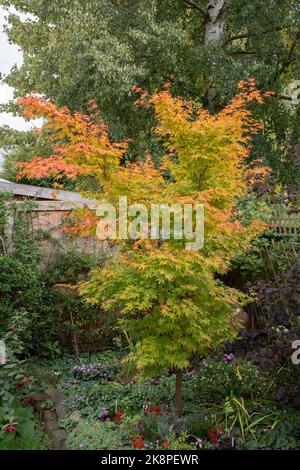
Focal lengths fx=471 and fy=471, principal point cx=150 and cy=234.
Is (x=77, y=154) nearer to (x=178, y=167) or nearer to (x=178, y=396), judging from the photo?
(x=178, y=167)

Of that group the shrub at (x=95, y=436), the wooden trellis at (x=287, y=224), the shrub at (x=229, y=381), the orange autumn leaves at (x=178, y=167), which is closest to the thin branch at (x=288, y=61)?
the wooden trellis at (x=287, y=224)

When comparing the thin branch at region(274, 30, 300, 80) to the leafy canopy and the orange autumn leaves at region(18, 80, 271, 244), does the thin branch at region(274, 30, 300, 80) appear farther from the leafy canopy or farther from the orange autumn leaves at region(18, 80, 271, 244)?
the leafy canopy

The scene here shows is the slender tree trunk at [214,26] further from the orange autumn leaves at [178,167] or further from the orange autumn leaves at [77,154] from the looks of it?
the orange autumn leaves at [77,154]

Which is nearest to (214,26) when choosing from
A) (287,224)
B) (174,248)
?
(287,224)

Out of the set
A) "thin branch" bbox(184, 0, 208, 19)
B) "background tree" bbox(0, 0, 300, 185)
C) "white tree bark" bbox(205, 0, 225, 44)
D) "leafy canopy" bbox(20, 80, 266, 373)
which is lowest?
"leafy canopy" bbox(20, 80, 266, 373)

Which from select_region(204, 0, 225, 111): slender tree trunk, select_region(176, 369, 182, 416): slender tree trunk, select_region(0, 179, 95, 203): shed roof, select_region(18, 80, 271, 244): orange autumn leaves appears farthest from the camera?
select_region(204, 0, 225, 111): slender tree trunk

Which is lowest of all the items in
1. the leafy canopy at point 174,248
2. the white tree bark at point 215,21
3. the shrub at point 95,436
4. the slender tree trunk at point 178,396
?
the shrub at point 95,436

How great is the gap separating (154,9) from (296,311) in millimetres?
7694

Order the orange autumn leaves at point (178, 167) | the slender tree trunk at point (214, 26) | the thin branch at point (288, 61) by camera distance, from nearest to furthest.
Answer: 1. the orange autumn leaves at point (178, 167)
2. the slender tree trunk at point (214, 26)
3. the thin branch at point (288, 61)

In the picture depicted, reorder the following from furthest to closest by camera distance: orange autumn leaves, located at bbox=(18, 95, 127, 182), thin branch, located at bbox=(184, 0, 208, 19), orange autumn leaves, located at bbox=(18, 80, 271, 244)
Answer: thin branch, located at bbox=(184, 0, 208, 19) → orange autumn leaves, located at bbox=(18, 95, 127, 182) → orange autumn leaves, located at bbox=(18, 80, 271, 244)

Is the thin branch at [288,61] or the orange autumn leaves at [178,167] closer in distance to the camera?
the orange autumn leaves at [178,167]

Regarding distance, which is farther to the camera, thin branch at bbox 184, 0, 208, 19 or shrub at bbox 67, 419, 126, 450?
thin branch at bbox 184, 0, 208, 19

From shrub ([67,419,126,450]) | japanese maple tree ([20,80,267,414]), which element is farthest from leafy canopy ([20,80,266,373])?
shrub ([67,419,126,450])

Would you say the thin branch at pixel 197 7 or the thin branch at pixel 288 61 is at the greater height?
the thin branch at pixel 197 7
